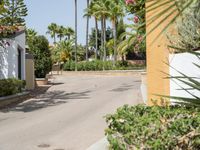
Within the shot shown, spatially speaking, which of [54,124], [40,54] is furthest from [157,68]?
[40,54]

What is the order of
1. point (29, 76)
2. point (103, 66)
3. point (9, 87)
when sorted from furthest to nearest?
point (103, 66) → point (29, 76) → point (9, 87)

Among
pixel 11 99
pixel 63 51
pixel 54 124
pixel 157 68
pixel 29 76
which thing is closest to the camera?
pixel 157 68

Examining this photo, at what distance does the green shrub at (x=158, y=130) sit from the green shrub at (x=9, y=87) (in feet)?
50.8

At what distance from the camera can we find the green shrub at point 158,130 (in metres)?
4.77

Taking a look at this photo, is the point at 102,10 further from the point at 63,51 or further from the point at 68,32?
the point at 68,32

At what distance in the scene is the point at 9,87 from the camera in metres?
21.4

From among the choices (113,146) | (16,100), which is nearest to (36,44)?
(16,100)

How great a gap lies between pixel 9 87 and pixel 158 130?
17.2m

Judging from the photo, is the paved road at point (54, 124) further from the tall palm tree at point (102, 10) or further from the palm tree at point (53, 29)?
the palm tree at point (53, 29)

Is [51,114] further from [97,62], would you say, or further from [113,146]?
[97,62]

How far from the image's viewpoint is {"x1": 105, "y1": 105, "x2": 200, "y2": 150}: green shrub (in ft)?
15.6

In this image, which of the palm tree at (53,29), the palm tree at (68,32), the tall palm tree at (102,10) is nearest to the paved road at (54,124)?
the tall palm tree at (102,10)

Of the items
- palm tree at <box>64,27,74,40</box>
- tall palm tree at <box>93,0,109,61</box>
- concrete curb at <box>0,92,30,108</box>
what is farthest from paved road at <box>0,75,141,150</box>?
palm tree at <box>64,27,74,40</box>

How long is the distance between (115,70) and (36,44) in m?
16.0
